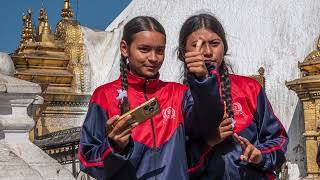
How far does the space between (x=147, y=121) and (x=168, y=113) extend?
0.09 m

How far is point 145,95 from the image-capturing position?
300cm

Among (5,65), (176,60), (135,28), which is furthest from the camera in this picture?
(176,60)

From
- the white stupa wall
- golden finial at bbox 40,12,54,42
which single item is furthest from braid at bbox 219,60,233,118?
golden finial at bbox 40,12,54,42

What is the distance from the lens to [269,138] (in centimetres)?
306

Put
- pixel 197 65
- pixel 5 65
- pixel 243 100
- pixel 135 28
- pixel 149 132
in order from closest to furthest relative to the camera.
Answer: pixel 197 65 < pixel 149 132 < pixel 135 28 < pixel 243 100 < pixel 5 65

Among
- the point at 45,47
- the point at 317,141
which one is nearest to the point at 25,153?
the point at 317,141

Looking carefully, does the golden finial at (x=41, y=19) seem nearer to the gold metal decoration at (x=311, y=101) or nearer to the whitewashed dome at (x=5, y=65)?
the gold metal decoration at (x=311, y=101)

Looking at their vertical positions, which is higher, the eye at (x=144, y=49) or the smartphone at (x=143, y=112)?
the eye at (x=144, y=49)

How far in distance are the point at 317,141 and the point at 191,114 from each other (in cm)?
769

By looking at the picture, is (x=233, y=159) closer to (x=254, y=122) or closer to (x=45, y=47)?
(x=254, y=122)

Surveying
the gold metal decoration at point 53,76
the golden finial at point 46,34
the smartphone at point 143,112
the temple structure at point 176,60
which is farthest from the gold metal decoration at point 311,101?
the smartphone at point 143,112

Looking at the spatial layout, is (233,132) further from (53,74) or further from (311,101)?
(53,74)

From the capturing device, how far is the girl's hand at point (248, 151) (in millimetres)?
2820

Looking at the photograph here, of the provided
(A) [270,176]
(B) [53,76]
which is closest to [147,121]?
(A) [270,176]
